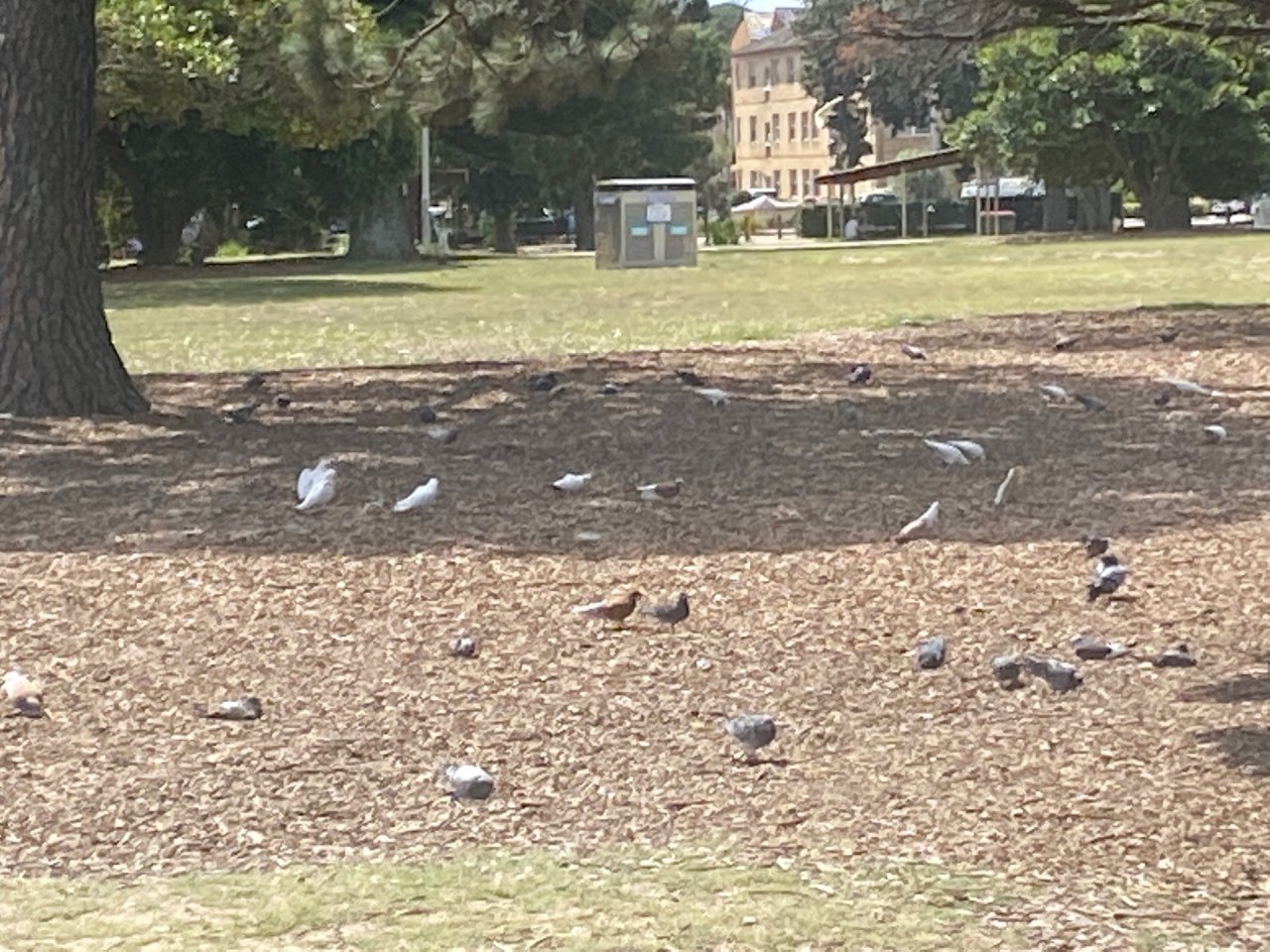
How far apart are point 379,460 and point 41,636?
3377 millimetres

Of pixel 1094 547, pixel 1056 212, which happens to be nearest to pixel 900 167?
pixel 1056 212

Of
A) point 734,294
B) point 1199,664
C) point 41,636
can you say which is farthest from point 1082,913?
point 734,294

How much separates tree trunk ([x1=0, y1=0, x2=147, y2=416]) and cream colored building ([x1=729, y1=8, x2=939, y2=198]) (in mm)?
110620

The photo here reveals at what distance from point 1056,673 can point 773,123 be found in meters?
128

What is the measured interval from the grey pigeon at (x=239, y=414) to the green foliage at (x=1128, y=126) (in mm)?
39549

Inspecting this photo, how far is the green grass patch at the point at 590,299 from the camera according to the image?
19016 millimetres

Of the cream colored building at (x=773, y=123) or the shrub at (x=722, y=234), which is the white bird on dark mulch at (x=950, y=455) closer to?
the shrub at (x=722, y=234)

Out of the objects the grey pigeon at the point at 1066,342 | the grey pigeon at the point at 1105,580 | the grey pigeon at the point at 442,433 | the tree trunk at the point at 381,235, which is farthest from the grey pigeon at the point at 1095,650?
the tree trunk at the point at 381,235

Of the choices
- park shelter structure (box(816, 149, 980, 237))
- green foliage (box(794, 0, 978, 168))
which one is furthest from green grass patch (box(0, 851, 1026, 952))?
park shelter structure (box(816, 149, 980, 237))

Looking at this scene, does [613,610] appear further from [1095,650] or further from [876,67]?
[876,67]

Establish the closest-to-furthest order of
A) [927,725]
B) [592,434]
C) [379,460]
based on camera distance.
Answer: [927,725] → [379,460] → [592,434]

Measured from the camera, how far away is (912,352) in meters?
15.8

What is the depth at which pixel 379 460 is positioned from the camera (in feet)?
33.5

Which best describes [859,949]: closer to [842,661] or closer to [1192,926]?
[1192,926]
